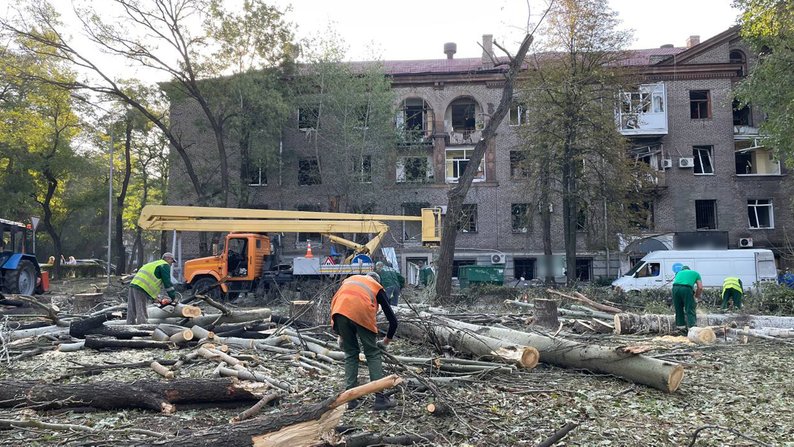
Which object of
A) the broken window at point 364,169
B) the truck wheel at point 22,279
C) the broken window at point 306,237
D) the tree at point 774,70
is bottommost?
the truck wheel at point 22,279

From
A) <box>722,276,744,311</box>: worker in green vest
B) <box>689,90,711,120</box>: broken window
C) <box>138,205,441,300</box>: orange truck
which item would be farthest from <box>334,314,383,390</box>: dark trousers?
<box>689,90,711,120</box>: broken window

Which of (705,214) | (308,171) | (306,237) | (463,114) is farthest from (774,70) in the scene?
(306,237)

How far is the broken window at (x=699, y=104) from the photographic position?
29797mm

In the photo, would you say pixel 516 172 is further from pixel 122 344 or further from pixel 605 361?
pixel 122 344

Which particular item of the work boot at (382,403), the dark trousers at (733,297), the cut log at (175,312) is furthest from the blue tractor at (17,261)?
the dark trousers at (733,297)

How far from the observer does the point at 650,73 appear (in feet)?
97.2

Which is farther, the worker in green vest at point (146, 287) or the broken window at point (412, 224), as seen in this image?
the broken window at point (412, 224)

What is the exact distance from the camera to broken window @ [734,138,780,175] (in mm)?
29641

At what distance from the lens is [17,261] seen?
16844 mm

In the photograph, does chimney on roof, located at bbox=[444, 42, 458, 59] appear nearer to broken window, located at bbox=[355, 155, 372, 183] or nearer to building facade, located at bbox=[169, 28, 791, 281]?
building facade, located at bbox=[169, 28, 791, 281]

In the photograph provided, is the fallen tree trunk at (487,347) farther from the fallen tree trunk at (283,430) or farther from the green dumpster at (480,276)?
the green dumpster at (480,276)

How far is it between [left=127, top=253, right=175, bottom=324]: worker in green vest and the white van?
16061 mm

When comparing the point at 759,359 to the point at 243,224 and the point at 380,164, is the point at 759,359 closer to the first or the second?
the point at 243,224

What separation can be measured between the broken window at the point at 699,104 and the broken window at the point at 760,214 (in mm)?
5231
